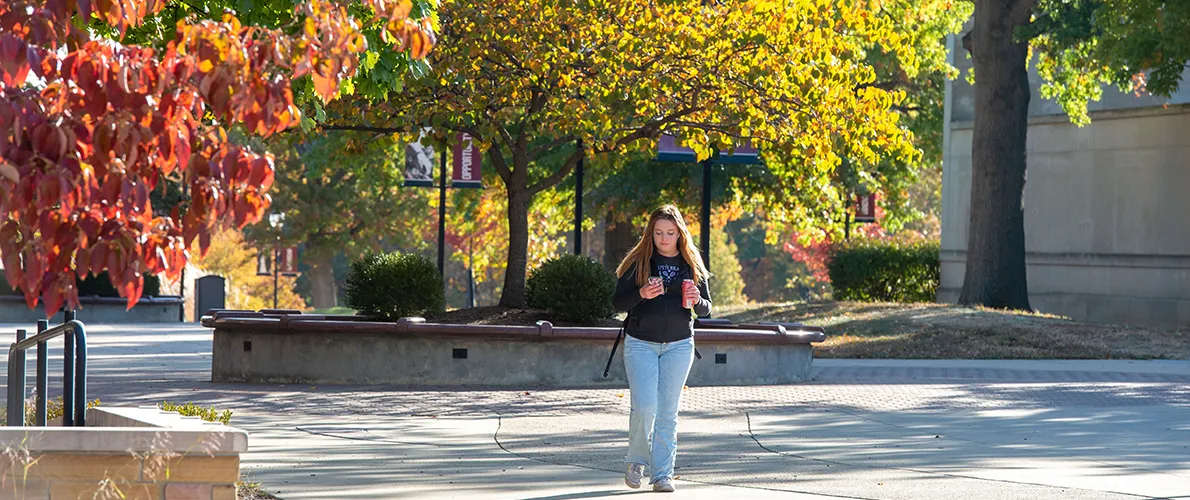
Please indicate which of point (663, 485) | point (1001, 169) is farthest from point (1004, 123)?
point (663, 485)

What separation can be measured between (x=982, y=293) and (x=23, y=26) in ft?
78.9

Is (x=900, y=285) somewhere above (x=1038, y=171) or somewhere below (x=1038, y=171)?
below

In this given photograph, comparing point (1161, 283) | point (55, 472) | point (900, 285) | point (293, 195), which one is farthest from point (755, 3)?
point (293, 195)

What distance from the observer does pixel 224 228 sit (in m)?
4.91

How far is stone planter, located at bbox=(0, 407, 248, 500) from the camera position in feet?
20.8

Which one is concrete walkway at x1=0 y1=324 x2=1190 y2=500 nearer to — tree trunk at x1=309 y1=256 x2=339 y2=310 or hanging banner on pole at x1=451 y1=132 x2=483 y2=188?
hanging banner on pole at x1=451 y1=132 x2=483 y2=188

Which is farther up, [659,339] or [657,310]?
[657,310]

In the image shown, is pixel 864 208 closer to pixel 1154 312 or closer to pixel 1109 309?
pixel 1109 309

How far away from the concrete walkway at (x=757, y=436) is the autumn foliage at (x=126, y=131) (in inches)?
149

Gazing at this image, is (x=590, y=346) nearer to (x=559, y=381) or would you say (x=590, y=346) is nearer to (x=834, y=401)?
(x=559, y=381)

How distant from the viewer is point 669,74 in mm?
17422

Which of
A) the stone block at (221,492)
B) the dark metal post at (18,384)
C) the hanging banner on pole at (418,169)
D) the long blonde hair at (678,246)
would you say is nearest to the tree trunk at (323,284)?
the hanging banner on pole at (418,169)

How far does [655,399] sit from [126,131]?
4.84 metres

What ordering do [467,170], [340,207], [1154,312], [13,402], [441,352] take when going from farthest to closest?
1. [340,207]
2. [467,170]
3. [1154,312]
4. [441,352]
5. [13,402]
